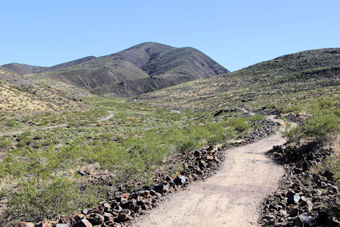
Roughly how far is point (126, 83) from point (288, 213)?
5228 inches

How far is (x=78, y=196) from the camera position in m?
7.42

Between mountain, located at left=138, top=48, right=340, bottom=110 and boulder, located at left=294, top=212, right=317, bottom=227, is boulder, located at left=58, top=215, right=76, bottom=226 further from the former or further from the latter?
mountain, located at left=138, top=48, right=340, bottom=110

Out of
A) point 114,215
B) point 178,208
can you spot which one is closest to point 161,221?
point 178,208

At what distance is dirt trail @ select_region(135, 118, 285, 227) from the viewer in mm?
5848

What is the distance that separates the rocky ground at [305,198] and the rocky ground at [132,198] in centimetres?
302

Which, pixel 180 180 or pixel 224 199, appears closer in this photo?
pixel 224 199

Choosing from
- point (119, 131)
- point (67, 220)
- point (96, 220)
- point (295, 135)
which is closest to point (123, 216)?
point (96, 220)

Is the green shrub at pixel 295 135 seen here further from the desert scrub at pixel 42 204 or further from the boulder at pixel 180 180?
the desert scrub at pixel 42 204

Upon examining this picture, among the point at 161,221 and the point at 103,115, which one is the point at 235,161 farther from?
the point at 103,115

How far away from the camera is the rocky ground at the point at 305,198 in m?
4.57

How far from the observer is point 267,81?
6956cm

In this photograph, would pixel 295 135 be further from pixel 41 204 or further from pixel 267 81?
pixel 267 81

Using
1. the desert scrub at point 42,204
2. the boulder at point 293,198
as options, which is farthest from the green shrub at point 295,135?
the desert scrub at point 42,204

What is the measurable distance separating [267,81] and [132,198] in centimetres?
7075
